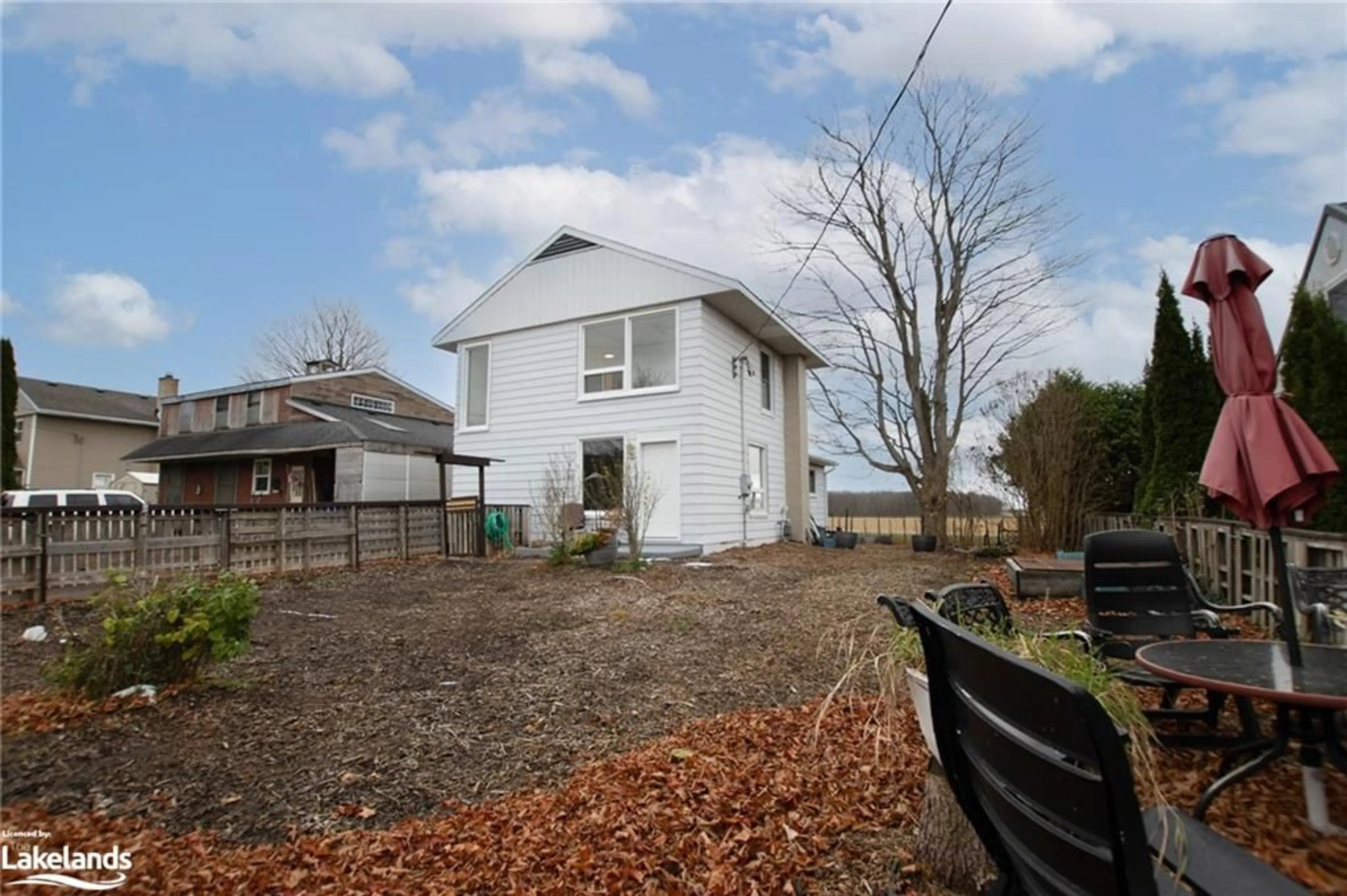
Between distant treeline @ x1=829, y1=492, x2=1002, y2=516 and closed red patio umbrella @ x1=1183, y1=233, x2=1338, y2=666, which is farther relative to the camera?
distant treeline @ x1=829, y1=492, x2=1002, y2=516

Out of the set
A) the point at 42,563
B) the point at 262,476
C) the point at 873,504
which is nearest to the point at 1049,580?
the point at 42,563

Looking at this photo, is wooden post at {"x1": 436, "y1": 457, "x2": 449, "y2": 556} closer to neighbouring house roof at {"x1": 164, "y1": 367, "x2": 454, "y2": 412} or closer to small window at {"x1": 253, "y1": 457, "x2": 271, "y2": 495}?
small window at {"x1": 253, "y1": 457, "x2": 271, "y2": 495}

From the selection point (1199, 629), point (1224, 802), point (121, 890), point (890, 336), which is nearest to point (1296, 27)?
point (1199, 629)

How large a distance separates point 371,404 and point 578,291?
1541 centimetres

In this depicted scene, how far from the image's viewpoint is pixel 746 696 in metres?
3.95

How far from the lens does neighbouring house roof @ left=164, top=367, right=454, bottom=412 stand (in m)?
21.6

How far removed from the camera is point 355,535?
10555 millimetres

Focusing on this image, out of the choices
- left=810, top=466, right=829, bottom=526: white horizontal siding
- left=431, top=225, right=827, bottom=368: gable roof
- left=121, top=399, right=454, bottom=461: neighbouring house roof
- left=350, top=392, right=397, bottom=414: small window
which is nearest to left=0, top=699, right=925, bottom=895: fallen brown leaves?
left=431, top=225, right=827, bottom=368: gable roof

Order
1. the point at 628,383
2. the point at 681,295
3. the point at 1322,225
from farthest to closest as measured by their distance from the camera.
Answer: the point at 628,383 < the point at 681,295 < the point at 1322,225

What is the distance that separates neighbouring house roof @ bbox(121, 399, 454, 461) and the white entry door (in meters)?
7.65

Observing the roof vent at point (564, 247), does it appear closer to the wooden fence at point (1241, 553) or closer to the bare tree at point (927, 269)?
the bare tree at point (927, 269)

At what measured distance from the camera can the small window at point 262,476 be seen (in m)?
20.7

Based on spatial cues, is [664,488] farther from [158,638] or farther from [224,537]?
[158,638]

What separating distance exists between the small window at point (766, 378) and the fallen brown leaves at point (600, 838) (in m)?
12.4
